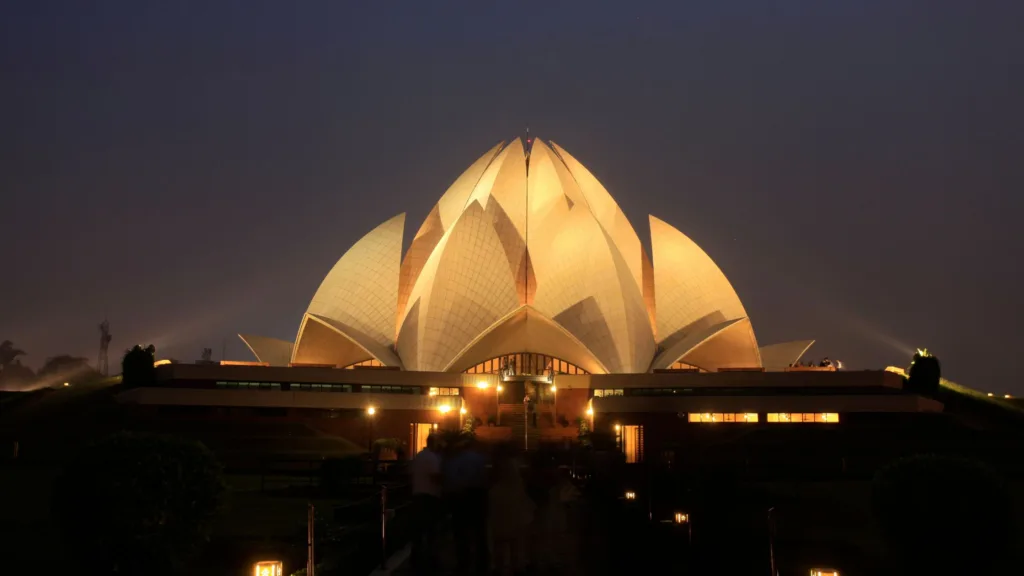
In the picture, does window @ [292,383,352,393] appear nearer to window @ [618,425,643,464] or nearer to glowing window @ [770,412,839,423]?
window @ [618,425,643,464]

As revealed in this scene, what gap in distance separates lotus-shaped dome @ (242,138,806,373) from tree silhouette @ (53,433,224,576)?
26.4 metres

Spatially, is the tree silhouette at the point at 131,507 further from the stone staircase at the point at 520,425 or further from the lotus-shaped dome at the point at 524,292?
the lotus-shaped dome at the point at 524,292

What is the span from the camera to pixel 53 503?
1030 cm

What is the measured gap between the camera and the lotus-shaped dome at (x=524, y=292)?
3756 centimetres

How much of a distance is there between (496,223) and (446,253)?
2.50 m

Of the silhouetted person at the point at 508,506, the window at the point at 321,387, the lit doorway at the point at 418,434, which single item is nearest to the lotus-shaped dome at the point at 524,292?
the lit doorway at the point at 418,434

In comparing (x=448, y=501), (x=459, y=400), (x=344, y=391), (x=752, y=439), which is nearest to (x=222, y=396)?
(x=344, y=391)

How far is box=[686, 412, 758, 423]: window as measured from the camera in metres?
31.6

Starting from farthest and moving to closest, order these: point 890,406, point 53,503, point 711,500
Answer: point 890,406 < point 711,500 < point 53,503

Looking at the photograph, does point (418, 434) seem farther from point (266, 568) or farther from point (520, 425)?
point (266, 568)

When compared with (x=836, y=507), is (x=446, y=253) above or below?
above

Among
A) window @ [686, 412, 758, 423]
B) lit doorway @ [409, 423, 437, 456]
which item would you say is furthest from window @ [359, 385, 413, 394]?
window @ [686, 412, 758, 423]

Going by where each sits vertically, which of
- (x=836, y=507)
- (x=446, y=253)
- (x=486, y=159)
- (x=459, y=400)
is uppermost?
(x=486, y=159)

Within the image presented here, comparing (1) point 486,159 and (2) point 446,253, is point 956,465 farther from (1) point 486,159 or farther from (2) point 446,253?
(1) point 486,159
